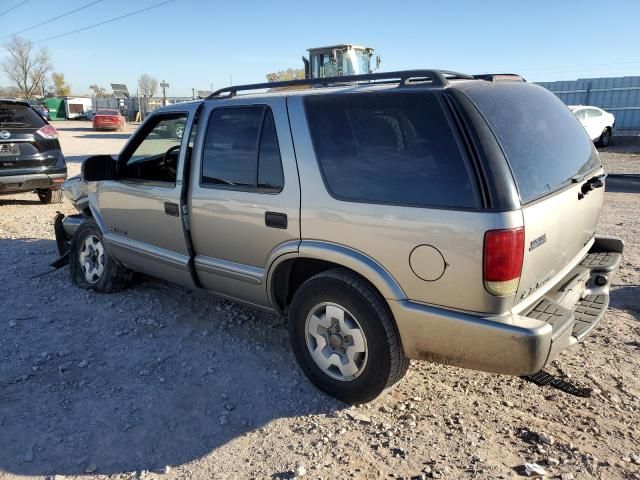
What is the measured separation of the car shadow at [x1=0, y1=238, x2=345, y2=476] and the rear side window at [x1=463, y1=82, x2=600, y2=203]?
180 cm

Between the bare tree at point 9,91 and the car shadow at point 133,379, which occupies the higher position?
the bare tree at point 9,91

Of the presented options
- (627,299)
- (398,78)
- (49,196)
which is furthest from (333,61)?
(398,78)

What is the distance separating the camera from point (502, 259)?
241 centimetres

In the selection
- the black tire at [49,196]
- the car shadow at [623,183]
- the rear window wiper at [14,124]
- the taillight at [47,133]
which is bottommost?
the car shadow at [623,183]

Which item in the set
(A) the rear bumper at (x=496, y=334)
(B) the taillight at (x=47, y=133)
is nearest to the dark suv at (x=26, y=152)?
(B) the taillight at (x=47, y=133)

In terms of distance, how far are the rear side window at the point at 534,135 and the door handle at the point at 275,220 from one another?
1.31m

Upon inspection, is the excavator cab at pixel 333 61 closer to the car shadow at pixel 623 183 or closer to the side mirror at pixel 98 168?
the car shadow at pixel 623 183

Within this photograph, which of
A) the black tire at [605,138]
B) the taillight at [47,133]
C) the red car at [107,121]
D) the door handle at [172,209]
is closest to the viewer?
the door handle at [172,209]

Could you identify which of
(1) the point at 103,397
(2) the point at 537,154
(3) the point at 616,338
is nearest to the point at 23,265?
(1) the point at 103,397

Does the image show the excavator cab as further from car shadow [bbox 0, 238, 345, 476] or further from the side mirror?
car shadow [bbox 0, 238, 345, 476]

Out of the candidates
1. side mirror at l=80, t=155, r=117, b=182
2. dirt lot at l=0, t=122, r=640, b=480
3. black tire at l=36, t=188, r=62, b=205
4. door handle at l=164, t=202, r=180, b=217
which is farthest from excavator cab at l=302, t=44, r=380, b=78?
dirt lot at l=0, t=122, r=640, b=480

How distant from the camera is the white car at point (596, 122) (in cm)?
1806

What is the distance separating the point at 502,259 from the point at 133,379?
2.56 meters

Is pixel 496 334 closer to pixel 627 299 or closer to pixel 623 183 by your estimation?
pixel 627 299
